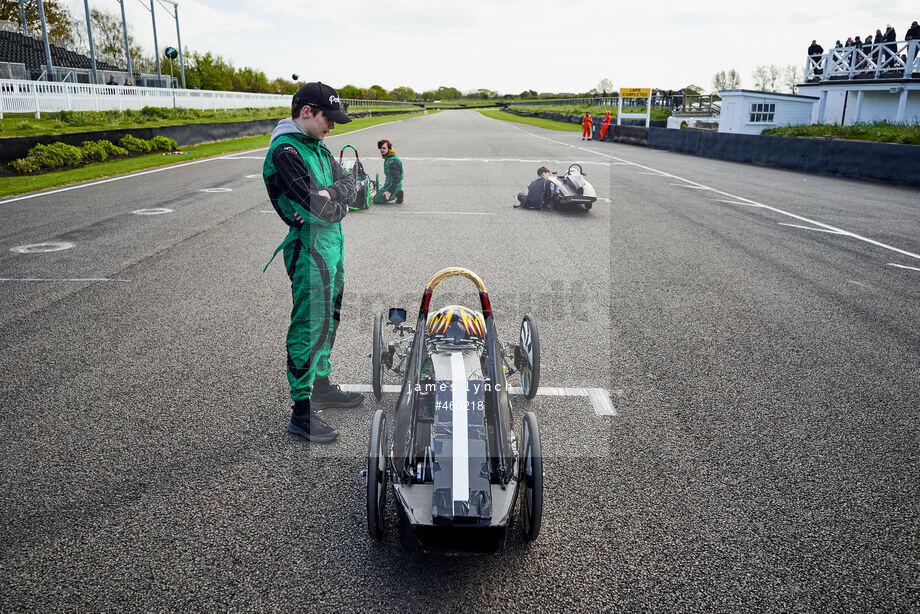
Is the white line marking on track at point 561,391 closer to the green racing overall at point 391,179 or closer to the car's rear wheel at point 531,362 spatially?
the car's rear wheel at point 531,362

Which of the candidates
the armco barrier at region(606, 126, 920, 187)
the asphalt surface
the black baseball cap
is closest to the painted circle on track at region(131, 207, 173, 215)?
the asphalt surface

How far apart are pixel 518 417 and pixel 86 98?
27733mm

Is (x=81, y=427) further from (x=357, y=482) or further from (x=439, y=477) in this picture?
(x=439, y=477)

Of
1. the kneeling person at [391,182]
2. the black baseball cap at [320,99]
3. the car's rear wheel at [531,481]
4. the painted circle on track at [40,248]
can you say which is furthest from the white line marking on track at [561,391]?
the kneeling person at [391,182]

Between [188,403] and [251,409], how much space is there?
1.52ft

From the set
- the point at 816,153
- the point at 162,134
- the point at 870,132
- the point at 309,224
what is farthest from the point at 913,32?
the point at 309,224

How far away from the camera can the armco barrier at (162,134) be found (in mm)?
15260

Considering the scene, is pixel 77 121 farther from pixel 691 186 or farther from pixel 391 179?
pixel 691 186

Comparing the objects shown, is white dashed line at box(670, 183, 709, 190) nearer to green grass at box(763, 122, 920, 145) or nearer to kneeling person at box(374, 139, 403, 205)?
green grass at box(763, 122, 920, 145)

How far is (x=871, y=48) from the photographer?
30.5m

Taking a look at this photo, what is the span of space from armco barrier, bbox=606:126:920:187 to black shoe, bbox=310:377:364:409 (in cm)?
1834

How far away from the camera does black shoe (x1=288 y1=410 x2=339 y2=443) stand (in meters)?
3.82

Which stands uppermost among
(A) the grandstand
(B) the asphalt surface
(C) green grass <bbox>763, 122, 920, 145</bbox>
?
(A) the grandstand

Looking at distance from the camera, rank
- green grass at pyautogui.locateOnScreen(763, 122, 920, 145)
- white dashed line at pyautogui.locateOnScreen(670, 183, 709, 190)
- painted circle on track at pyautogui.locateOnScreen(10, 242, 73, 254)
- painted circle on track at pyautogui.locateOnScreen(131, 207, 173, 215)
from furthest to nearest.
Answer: green grass at pyautogui.locateOnScreen(763, 122, 920, 145) → white dashed line at pyautogui.locateOnScreen(670, 183, 709, 190) → painted circle on track at pyautogui.locateOnScreen(131, 207, 173, 215) → painted circle on track at pyautogui.locateOnScreen(10, 242, 73, 254)
